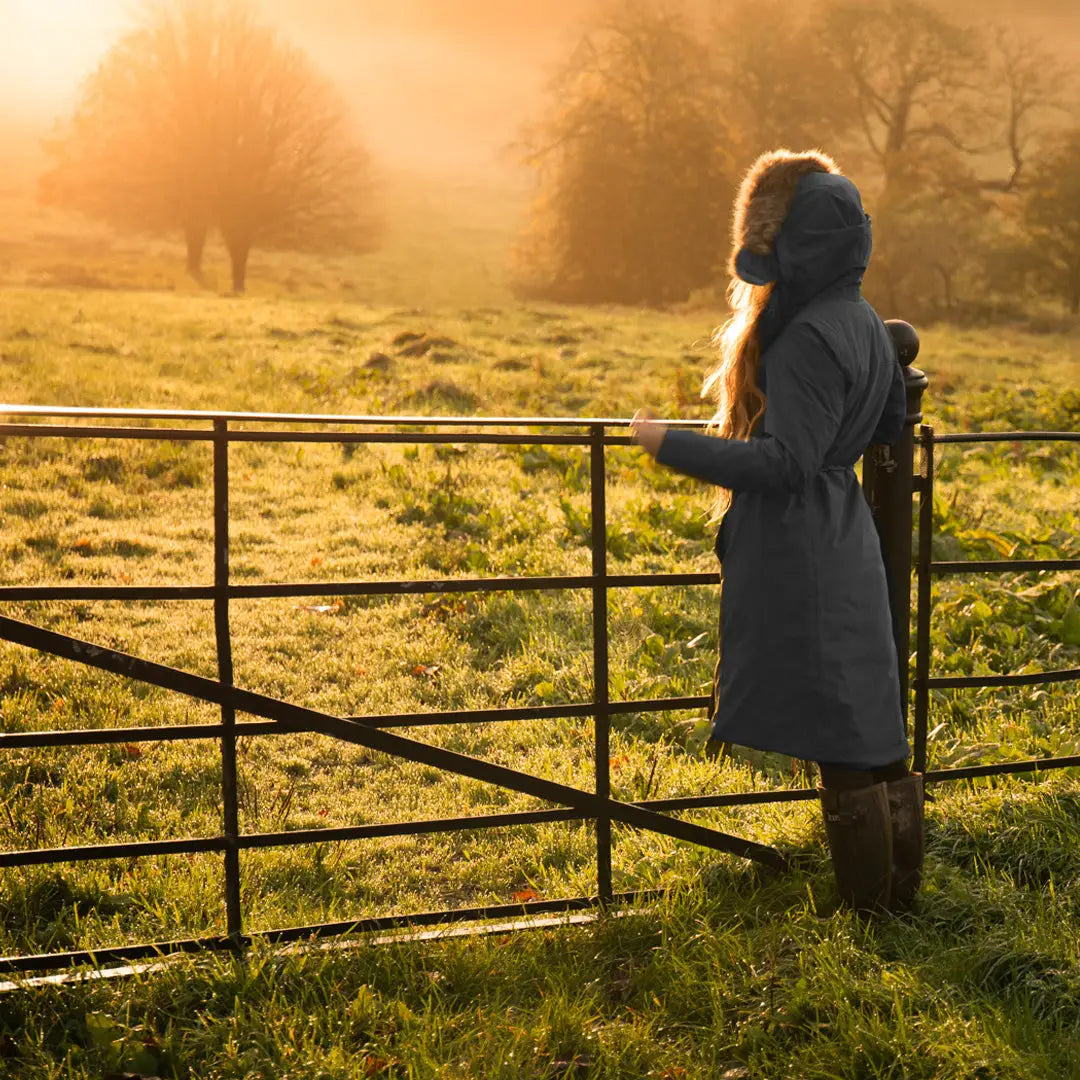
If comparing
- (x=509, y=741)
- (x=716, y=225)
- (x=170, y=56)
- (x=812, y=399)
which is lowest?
(x=509, y=741)

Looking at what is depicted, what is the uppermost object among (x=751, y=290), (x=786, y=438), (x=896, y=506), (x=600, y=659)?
(x=751, y=290)

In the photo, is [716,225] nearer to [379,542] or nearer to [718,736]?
[379,542]

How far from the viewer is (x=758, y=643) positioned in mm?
2963

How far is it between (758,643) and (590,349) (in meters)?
19.3

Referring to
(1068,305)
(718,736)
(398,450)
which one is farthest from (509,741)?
(1068,305)

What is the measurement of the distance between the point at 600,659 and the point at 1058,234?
41.6 m

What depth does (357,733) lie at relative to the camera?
3154 millimetres

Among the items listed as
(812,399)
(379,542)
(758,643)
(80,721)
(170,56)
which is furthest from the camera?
(170,56)

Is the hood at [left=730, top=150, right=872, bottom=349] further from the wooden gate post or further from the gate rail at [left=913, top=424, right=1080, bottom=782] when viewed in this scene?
the gate rail at [left=913, top=424, right=1080, bottom=782]

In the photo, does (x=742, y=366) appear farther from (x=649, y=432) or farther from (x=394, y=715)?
(x=394, y=715)

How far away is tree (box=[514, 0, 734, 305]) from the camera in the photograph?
39.4 m

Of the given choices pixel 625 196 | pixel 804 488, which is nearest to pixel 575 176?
pixel 625 196

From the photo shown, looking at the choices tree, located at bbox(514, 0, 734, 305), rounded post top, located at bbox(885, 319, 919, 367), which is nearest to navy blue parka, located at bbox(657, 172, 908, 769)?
rounded post top, located at bbox(885, 319, 919, 367)

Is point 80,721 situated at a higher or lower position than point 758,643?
lower
